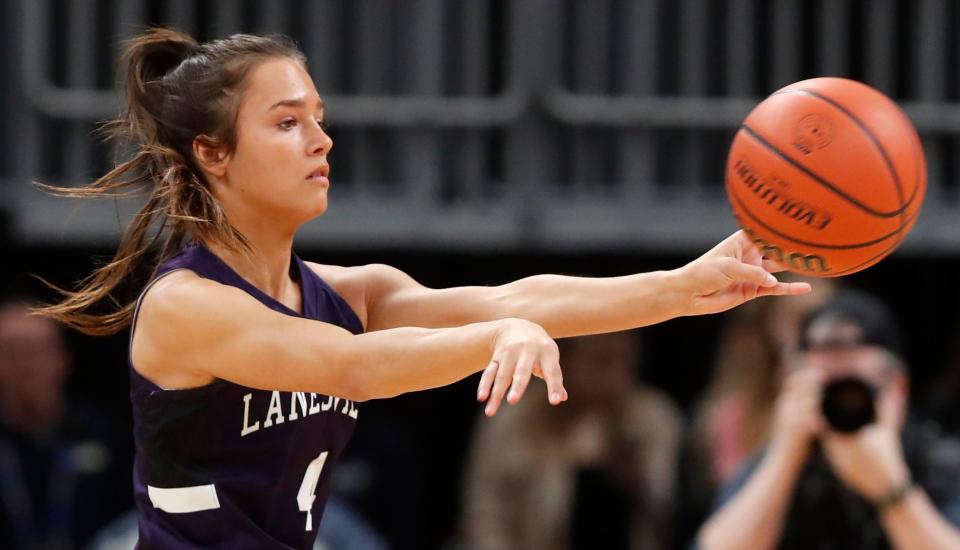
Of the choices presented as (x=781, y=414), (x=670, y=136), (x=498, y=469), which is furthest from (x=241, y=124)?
(x=670, y=136)

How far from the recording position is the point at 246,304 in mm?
4207

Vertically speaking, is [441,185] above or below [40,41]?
below

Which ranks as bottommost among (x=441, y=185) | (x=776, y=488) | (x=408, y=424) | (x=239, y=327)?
(x=408, y=424)

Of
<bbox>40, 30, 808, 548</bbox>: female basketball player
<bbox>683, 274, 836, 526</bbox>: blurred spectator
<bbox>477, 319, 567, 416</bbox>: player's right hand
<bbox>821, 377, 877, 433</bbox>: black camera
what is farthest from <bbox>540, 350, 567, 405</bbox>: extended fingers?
<bbox>683, 274, 836, 526</bbox>: blurred spectator

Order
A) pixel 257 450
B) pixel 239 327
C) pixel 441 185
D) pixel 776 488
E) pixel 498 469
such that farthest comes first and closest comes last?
pixel 441 185, pixel 498 469, pixel 776 488, pixel 257 450, pixel 239 327

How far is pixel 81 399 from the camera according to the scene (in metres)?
8.77

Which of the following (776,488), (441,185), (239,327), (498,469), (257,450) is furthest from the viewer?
(441,185)

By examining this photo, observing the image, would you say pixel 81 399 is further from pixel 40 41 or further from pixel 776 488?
pixel 776 488

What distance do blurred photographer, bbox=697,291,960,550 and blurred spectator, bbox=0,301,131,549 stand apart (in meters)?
3.02

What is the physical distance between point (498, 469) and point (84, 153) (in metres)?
2.67

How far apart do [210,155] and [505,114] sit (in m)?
4.01

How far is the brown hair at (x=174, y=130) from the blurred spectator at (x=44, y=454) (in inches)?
124

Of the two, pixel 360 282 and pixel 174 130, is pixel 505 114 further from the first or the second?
pixel 174 130

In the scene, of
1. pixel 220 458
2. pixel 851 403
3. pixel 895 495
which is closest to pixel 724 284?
pixel 220 458
